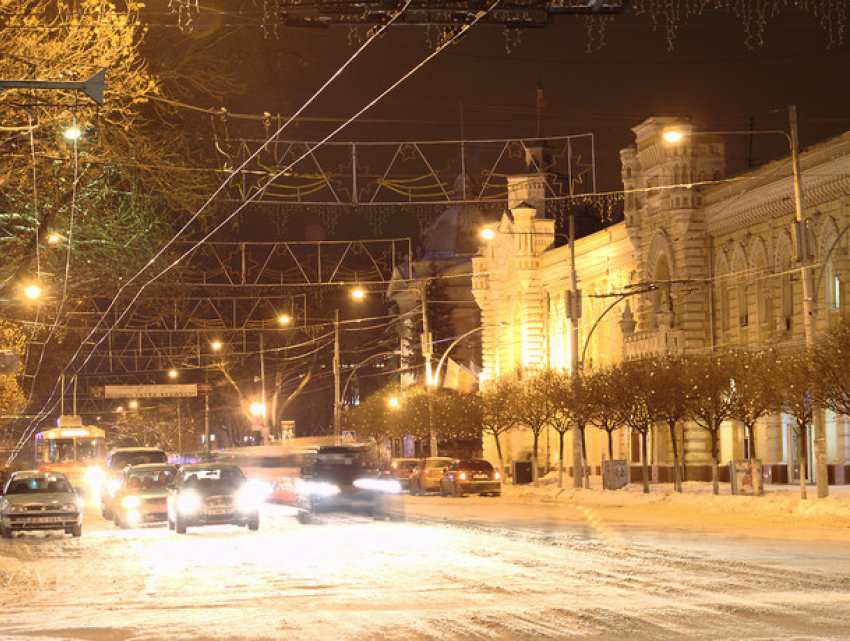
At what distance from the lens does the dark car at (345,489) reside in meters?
35.8

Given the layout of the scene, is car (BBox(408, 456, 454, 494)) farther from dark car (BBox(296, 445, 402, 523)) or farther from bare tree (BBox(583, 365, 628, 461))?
dark car (BBox(296, 445, 402, 523))

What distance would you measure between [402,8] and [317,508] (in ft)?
71.0

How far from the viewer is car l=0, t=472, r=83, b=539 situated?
1265 inches

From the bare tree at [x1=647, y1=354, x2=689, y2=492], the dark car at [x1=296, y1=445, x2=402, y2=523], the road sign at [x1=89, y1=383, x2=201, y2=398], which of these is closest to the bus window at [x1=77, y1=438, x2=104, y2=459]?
the bare tree at [x1=647, y1=354, x2=689, y2=492]

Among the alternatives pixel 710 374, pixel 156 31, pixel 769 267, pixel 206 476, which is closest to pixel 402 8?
pixel 156 31

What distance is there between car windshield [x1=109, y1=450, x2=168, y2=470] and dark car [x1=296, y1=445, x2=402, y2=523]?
13.9 metres

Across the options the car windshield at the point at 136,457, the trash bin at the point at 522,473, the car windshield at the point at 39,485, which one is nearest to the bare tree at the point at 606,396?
the trash bin at the point at 522,473

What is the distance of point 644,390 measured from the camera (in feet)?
159

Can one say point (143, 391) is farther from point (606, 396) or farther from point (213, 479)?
point (213, 479)

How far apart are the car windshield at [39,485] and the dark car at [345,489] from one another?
6.05 meters

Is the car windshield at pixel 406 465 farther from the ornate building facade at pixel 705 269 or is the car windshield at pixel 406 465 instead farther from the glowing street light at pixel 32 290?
the glowing street light at pixel 32 290

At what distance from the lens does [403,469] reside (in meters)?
64.7

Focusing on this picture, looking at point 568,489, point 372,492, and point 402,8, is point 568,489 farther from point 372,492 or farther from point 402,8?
point 402,8

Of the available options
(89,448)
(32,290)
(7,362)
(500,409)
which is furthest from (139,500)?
(500,409)
